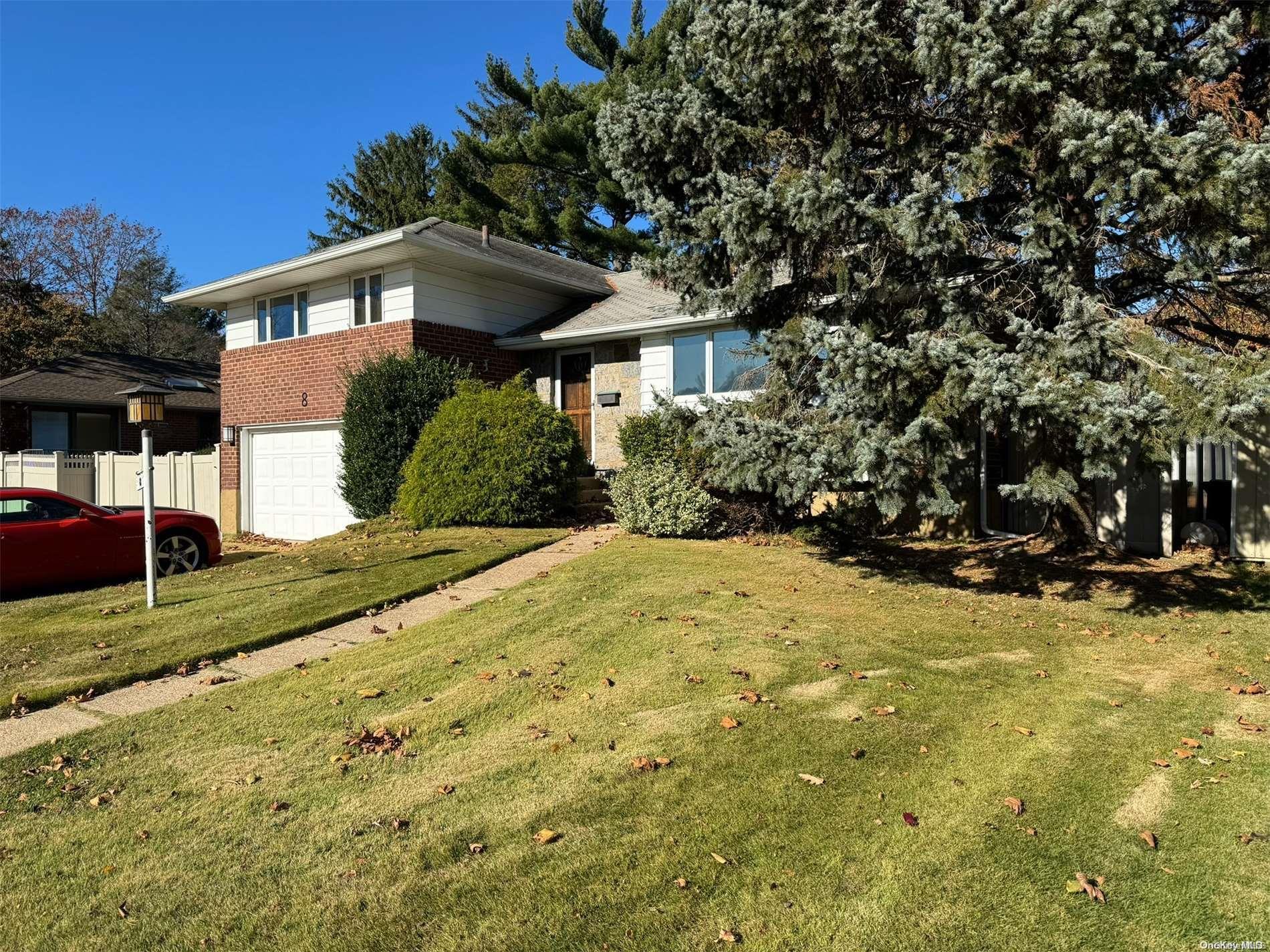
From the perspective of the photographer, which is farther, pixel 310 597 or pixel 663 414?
pixel 663 414

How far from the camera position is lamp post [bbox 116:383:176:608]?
27.2 feet

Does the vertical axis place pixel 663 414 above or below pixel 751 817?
above

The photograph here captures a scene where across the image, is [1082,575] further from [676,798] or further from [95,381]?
[95,381]

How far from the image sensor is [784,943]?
2826 millimetres

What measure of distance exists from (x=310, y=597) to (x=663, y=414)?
404 cm

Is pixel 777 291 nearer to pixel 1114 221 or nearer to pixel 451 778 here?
pixel 1114 221

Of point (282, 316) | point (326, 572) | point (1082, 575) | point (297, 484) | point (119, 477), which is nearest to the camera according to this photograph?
point (1082, 575)

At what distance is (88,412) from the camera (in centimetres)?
2509

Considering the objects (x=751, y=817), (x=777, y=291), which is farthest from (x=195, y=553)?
(x=751, y=817)

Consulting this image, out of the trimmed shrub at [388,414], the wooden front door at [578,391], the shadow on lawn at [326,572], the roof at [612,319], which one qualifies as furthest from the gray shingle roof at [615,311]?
the shadow on lawn at [326,572]

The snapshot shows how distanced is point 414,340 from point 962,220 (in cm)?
1012

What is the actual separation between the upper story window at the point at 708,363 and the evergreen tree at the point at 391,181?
2381cm

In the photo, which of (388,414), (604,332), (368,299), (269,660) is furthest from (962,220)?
(368,299)

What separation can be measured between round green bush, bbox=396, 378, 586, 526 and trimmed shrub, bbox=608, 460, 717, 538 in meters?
1.33
